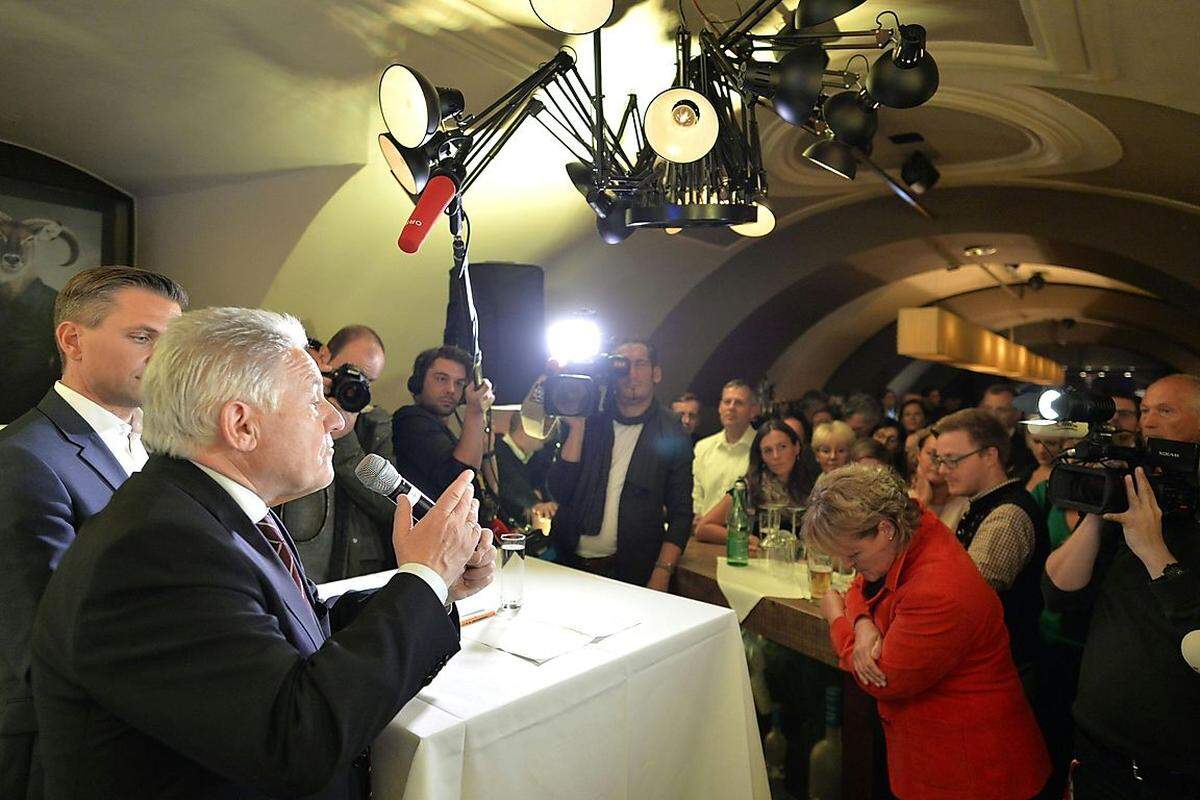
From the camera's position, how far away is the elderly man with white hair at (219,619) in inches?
34.5

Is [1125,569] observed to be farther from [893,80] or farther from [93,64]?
[93,64]

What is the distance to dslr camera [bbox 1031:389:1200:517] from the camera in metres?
1.61

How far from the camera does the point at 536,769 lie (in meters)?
1.34

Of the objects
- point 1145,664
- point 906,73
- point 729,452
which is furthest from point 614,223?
point 729,452

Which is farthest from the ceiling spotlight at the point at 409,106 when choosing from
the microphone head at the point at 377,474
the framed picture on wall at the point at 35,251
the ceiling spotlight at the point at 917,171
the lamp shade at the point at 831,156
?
the ceiling spotlight at the point at 917,171

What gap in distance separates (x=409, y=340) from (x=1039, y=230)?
511cm

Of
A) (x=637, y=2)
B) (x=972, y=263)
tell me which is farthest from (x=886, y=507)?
(x=972, y=263)

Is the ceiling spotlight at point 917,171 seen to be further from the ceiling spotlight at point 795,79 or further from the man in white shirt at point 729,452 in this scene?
the ceiling spotlight at point 795,79

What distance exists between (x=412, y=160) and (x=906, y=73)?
3.91 ft

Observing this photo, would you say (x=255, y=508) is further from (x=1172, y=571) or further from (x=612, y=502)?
(x=612, y=502)

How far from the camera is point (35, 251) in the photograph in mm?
3371

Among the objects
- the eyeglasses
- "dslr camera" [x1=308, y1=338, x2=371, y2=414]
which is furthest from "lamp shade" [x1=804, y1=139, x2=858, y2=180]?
"dslr camera" [x1=308, y1=338, x2=371, y2=414]

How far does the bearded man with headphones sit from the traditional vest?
155 cm

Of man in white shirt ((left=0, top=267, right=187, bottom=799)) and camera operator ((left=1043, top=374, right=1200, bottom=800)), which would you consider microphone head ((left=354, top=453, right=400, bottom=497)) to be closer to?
man in white shirt ((left=0, top=267, right=187, bottom=799))
